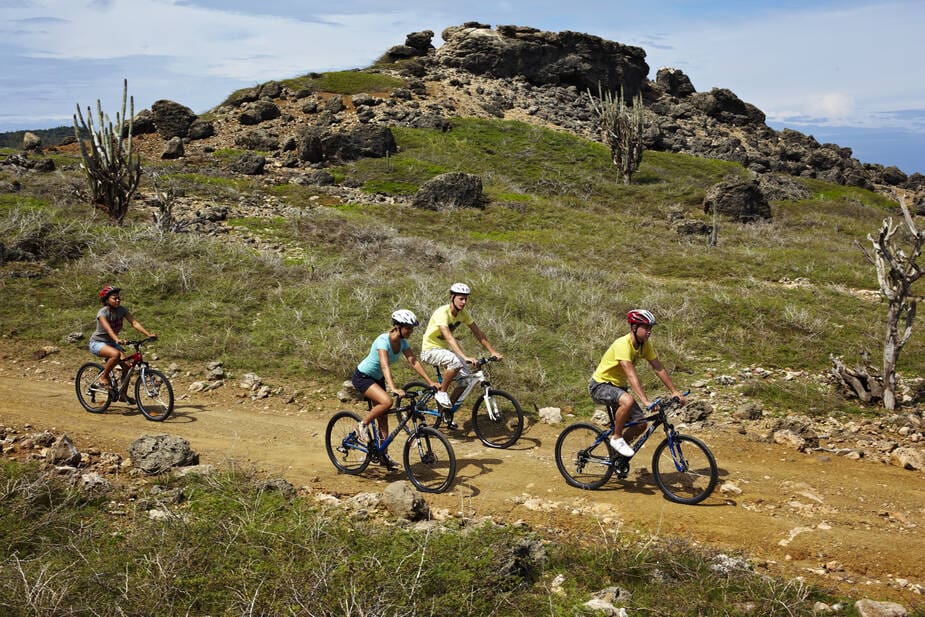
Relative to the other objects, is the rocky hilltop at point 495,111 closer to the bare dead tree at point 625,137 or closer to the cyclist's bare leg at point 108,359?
the bare dead tree at point 625,137

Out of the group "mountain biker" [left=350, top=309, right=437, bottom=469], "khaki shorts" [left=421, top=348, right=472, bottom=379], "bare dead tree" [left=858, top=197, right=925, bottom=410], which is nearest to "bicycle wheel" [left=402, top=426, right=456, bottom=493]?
"mountain biker" [left=350, top=309, right=437, bottom=469]

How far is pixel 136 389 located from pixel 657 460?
8.06m

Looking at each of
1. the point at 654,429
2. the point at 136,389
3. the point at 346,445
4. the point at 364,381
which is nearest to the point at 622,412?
the point at 654,429

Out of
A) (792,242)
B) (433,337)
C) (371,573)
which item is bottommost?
(371,573)

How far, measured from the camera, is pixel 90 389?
33.2 feet

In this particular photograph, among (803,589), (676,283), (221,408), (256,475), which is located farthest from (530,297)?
(803,589)

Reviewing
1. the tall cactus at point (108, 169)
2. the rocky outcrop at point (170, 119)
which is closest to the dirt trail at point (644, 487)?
the tall cactus at point (108, 169)

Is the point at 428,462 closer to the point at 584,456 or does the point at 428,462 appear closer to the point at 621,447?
the point at 584,456

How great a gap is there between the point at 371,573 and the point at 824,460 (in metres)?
6.62

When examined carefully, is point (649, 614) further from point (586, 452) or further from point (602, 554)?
point (586, 452)

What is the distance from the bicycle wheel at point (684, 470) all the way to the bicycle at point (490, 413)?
7.42ft

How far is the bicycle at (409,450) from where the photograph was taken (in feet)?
24.0

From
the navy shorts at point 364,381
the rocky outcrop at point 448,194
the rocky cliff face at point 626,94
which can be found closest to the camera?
the navy shorts at point 364,381

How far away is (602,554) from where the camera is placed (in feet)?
Answer: 18.3
